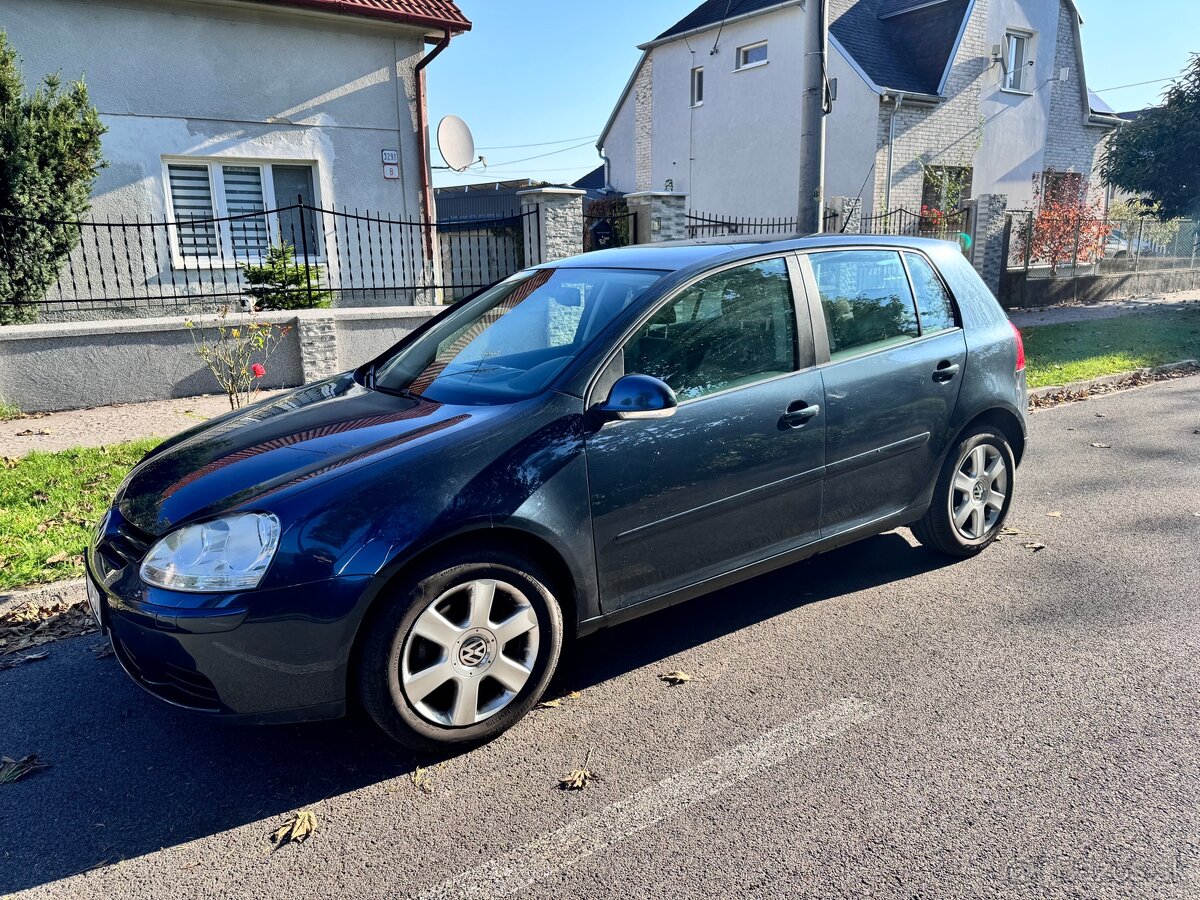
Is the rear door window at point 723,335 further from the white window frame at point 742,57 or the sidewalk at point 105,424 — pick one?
the white window frame at point 742,57

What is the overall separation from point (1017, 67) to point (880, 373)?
2310 centimetres

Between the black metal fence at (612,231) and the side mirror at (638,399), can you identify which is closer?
the side mirror at (638,399)

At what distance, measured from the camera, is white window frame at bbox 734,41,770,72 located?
2228 centimetres

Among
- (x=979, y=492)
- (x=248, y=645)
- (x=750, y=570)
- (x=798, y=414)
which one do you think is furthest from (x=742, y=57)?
(x=248, y=645)

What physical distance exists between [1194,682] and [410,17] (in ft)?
40.3

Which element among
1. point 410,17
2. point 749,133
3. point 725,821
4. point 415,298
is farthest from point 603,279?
point 749,133

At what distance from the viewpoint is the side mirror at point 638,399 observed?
326 cm

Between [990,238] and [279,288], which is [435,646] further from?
[990,238]

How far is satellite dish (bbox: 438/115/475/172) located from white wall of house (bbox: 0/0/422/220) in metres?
0.44

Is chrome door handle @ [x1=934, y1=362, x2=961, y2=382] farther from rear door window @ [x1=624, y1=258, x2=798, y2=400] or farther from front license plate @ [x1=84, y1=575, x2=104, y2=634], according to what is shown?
front license plate @ [x1=84, y1=575, x2=104, y2=634]

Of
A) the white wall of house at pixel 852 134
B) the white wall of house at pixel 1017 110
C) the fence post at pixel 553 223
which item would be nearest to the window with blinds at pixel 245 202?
the fence post at pixel 553 223

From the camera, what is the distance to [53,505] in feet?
18.4

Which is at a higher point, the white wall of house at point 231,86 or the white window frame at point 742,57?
the white window frame at point 742,57

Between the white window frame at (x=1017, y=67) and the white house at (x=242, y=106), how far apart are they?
1582cm
